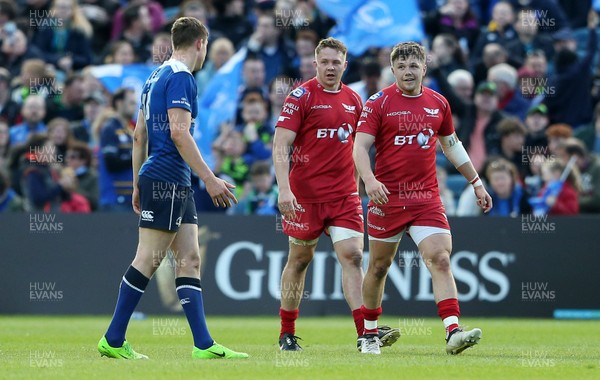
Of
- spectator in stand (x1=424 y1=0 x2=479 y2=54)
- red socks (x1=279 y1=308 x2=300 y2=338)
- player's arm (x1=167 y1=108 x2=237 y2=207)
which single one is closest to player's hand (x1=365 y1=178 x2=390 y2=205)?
player's arm (x1=167 y1=108 x2=237 y2=207)

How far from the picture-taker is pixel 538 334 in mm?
13477

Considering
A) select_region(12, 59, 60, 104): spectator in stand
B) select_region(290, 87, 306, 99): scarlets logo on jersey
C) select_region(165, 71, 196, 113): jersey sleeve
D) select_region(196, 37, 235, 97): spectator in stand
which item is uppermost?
select_region(196, 37, 235, 97): spectator in stand

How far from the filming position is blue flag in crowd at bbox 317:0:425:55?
19.3 meters

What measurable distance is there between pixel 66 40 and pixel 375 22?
5.67 meters

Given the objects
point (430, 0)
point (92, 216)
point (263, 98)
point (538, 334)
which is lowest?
point (538, 334)

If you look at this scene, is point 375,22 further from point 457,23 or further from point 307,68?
point 457,23

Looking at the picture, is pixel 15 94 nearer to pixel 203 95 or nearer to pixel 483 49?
pixel 203 95

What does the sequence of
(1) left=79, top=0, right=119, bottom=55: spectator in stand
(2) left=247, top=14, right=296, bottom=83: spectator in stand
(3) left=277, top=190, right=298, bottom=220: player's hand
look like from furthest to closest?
(1) left=79, top=0, right=119, bottom=55: spectator in stand → (2) left=247, top=14, right=296, bottom=83: spectator in stand → (3) left=277, top=190, right=298, bottom=220: player's hand

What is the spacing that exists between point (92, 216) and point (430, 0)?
830cm

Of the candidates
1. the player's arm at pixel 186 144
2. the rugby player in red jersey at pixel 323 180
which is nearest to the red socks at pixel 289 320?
the rugby player in red jersey at pixel 323 180

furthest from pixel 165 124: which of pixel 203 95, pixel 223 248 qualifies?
pixel 203 95

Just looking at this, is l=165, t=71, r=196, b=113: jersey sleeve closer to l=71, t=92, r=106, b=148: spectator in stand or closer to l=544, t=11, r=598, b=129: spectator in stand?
l=71, t=92, r=106, b=148: spectator in stand

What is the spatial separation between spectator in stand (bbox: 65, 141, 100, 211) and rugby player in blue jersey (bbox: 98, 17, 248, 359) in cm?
839

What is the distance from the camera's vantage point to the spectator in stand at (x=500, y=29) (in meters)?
19.9
